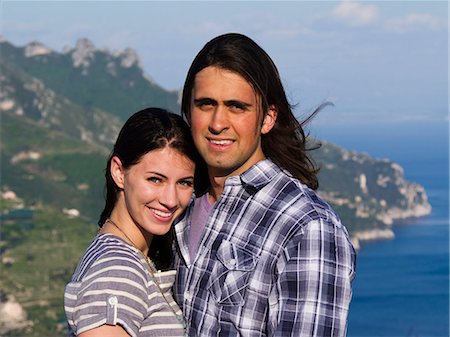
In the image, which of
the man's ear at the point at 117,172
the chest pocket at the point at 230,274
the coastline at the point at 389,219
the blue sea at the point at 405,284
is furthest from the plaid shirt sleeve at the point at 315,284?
the coastline at the point at 389,219

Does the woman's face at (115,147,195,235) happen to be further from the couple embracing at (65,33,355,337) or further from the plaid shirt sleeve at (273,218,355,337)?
the plaid shirt sleeve at (273,218,355,337)

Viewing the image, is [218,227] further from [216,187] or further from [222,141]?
[222,141]

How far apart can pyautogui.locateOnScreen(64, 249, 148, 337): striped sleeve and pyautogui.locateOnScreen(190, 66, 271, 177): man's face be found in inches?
23.0

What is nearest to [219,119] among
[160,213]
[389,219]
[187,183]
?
[187,183]

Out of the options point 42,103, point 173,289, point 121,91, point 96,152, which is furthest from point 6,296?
point 121,91

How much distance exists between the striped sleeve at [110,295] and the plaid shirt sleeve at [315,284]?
55cm

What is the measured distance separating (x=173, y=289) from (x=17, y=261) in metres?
94.4

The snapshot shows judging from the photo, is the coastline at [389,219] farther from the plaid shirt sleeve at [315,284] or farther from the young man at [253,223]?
the plaid shirt sleeve at [315,284]

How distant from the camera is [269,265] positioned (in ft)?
9.96

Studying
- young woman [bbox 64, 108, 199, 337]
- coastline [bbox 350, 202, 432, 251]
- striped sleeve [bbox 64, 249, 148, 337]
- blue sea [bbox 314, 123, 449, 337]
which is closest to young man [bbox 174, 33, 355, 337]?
young woman [bbox 64, 108, 199, 337]

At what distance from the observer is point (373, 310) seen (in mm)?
94750

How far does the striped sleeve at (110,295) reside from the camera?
9.66 feet

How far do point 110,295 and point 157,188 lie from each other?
1.90 feet

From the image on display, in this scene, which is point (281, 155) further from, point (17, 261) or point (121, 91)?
point (121, 91)
